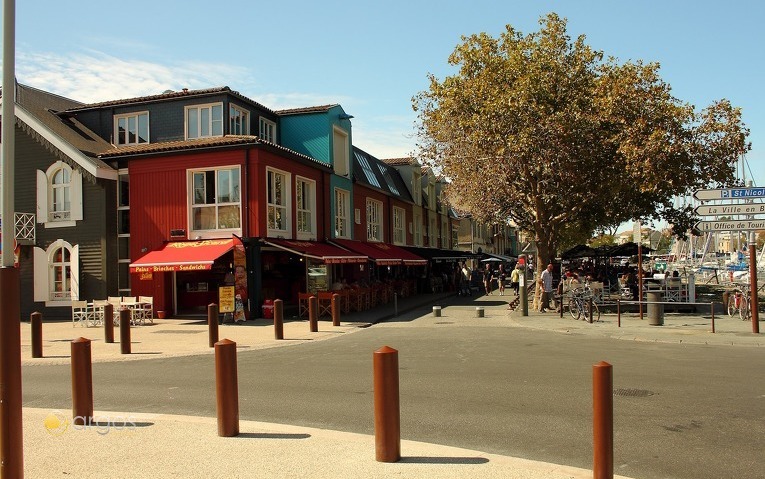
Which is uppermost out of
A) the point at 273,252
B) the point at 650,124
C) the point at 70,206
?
the point at 650,124

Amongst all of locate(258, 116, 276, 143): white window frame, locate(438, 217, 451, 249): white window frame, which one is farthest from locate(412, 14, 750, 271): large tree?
locate(438, 217, 451, 249): white window frame

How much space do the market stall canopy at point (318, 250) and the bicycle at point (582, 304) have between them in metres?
8.23

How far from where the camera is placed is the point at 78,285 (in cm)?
2234

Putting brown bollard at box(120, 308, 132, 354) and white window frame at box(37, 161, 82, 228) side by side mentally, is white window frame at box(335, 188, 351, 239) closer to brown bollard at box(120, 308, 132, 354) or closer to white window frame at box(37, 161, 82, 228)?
white window frame at box(37, 161, 82, 228)

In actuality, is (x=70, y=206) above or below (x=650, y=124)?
below

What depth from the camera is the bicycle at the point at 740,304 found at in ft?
58.8

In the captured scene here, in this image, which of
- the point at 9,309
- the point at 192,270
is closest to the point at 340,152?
the point at 192,270

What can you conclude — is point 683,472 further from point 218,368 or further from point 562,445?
point 218,368

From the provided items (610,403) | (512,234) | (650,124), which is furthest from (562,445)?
(512,234)

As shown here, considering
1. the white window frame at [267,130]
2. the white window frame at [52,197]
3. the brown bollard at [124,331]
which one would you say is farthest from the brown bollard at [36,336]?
the white window frame at [267,130]

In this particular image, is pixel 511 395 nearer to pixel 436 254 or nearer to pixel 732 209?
pixel 732 209

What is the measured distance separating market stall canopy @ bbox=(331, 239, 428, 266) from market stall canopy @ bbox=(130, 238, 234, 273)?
6.56 meters

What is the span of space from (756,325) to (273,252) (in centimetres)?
1646

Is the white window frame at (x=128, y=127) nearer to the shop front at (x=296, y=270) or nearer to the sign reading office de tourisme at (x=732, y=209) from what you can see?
the shop front at (x=296, y=270)
